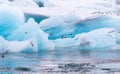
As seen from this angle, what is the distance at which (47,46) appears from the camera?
19.8 meters

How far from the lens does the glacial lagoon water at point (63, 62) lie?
556 inches

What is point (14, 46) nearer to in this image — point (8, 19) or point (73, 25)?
point (8, 19)

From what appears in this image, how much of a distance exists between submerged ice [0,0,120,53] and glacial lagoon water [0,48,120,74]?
37cm

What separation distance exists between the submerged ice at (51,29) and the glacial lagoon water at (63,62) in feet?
1.21

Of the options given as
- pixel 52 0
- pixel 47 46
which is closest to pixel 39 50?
pixel 47 46

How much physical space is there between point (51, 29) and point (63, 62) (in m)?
4.63

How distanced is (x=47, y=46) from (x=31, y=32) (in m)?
0.98

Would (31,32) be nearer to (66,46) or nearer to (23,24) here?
(23,24)

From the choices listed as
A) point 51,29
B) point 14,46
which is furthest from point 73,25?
point 14,46

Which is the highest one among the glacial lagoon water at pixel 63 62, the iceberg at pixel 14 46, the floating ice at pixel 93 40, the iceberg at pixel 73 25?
the iceberg at pixel 73 25

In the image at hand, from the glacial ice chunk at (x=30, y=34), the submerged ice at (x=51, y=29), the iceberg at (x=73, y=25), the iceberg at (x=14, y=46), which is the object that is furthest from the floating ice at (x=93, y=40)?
the iceberg at (x=14, y=46)

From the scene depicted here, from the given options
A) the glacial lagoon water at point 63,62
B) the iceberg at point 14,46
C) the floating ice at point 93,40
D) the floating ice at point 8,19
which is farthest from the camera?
the floating ice at point 93,40

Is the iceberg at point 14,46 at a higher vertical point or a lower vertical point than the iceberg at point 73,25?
lower

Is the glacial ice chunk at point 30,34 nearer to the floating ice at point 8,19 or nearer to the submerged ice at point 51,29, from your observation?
the submerged ice at point 51,29
